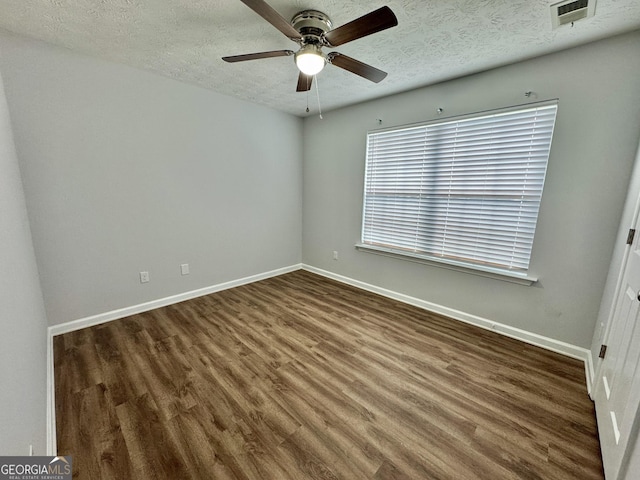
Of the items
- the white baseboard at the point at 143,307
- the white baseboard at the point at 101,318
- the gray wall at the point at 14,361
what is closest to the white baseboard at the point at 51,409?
the white baseboard at the point at 101,318

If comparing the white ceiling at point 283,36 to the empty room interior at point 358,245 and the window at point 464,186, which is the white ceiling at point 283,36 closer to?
the empty room interior at point 358,245

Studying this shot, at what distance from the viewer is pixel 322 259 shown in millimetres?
4090

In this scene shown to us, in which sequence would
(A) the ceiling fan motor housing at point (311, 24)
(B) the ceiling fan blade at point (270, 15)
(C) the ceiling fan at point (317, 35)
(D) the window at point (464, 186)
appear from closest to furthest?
1. (B) the ceiling fan blade at point (270, 15)
2. (C) the ceiling fan at point (317, 35)
3. (A) the ceiling fan motor housing at point (311, 24)
4. (D) the window at point (464, 186)

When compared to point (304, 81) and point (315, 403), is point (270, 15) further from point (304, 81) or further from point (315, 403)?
point (315, 403)

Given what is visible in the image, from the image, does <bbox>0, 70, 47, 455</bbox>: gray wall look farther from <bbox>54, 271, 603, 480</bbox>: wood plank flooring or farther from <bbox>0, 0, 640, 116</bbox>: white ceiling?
<bbox>0, 0, 640, 116</bbox>: white ceiling

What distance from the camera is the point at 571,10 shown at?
1.51 m

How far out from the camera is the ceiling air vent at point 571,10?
1459 millimetres

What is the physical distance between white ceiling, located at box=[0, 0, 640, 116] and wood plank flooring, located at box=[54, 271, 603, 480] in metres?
2.45

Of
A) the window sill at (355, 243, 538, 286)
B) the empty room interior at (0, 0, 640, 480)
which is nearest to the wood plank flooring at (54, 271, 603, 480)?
the empty room interior at (0, 0, 640, 480)

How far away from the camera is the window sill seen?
228 centimetres

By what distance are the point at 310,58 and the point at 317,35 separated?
0.50 ft

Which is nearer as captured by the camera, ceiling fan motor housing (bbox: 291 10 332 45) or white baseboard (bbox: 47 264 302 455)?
white baseboard (bbox: 47 264 302 455)

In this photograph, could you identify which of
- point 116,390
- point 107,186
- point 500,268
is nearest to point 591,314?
point 500,268

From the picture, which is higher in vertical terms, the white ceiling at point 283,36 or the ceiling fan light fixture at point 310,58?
the white ceiling at point 283,36
